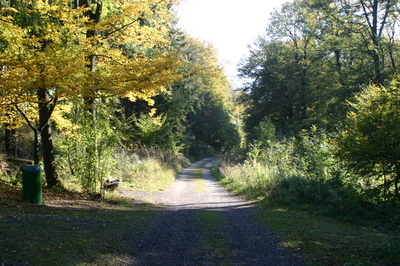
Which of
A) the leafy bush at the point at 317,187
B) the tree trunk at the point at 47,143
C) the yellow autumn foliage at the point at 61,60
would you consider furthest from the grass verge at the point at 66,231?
the leafy bush at the point at 317,187

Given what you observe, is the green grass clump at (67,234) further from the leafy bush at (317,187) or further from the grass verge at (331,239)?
the leafy bush at (317,187)

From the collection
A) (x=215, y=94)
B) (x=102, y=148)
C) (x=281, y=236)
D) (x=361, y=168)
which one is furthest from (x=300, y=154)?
(x=215, y=94)

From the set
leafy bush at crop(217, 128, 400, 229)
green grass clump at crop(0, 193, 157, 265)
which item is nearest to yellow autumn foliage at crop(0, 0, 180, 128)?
green grass clump at crop(0, 193, 157, 265)

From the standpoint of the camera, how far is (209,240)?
6035 millimetres

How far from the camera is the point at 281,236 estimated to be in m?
6.37

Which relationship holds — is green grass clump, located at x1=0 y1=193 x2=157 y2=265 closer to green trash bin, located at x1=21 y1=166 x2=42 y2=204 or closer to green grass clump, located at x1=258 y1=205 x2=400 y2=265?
green trash bin, located at x1=21 y1=166 x2=42 y2=204

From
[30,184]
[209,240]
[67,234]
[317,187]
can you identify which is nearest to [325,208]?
[317,187]

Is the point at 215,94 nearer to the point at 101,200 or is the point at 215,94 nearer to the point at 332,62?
the point at 332,62

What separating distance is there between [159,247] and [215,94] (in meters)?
46.1

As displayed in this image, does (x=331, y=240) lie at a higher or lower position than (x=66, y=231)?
lower

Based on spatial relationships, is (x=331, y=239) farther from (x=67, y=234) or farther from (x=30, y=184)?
(x=30, y=184)

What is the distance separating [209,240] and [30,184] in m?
5.03

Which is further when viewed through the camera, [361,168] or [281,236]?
[361,168]

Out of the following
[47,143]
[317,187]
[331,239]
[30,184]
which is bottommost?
A: [331,239]
